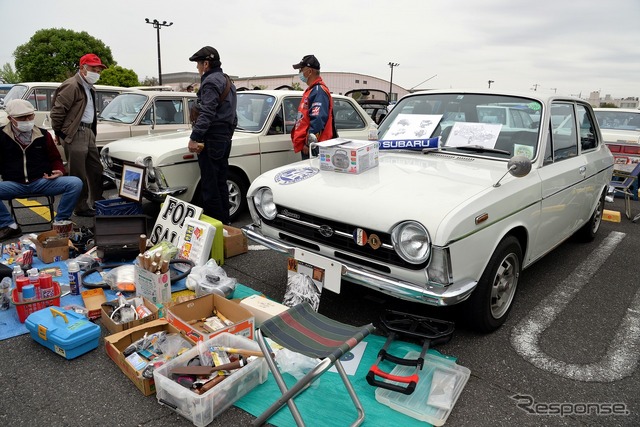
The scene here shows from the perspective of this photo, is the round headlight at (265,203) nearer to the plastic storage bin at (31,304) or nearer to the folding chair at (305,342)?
the folding chair at (305,342)

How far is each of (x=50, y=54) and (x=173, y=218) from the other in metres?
44.8

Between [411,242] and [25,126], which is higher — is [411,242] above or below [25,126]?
below

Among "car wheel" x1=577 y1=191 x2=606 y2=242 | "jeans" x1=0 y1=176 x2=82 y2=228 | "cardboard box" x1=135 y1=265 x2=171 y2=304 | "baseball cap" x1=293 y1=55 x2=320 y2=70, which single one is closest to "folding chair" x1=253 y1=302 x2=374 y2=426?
"cardboard box" x1=135 y1=265 x2=171 y2=304

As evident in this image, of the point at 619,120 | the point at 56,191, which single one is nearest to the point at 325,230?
the point at 56,191

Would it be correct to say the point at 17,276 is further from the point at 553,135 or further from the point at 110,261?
the point at 553,135

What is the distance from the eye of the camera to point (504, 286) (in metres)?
3.12

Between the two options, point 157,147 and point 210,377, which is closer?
point 210,377

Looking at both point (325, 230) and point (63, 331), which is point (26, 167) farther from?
point (325, 230)

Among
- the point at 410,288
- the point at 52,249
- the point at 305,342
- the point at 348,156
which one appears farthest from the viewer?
the point at 52,249

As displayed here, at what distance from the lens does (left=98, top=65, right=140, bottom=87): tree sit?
99.4ft

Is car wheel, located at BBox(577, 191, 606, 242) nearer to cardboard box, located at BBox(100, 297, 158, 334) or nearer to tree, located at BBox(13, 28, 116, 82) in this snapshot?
cardboard box, located at BBox(100, 297, 158, 334)

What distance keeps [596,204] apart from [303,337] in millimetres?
4102

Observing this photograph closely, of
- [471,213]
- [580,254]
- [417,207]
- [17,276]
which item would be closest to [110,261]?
[17,276]

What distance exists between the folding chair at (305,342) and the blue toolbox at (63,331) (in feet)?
4.36
